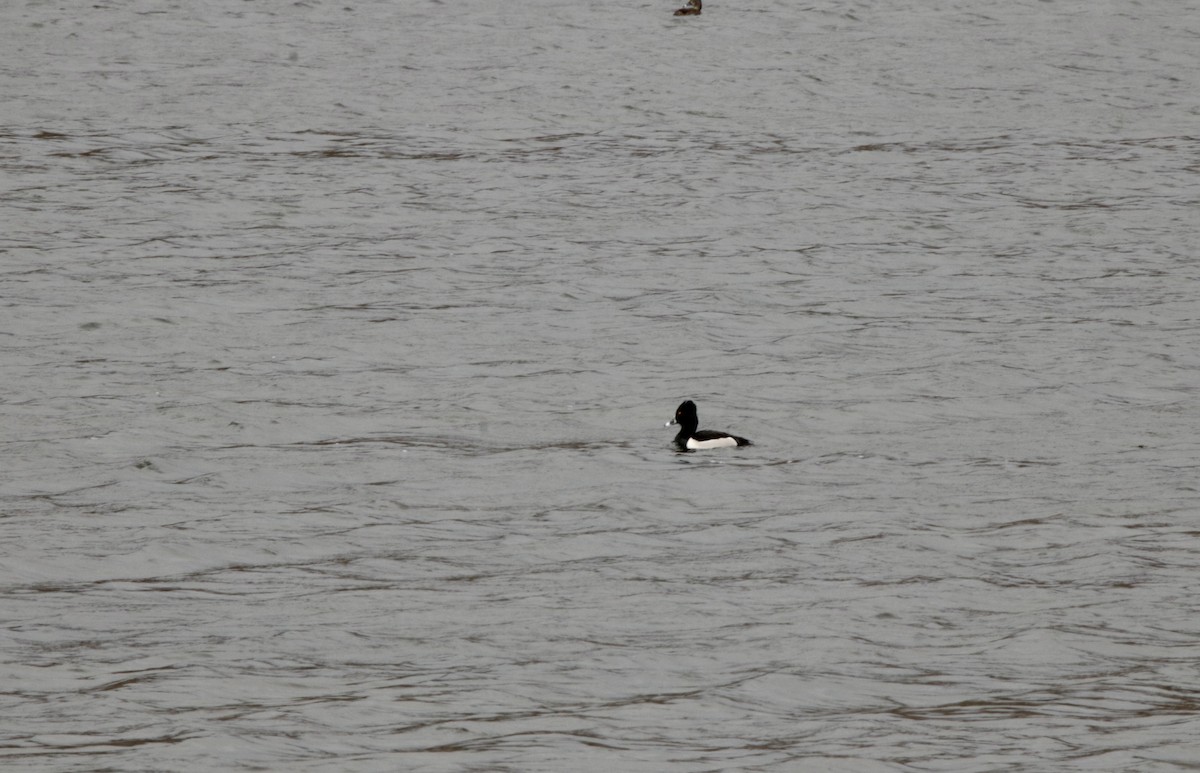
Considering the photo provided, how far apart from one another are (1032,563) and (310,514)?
4.77 metres

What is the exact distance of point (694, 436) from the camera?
1412 cm

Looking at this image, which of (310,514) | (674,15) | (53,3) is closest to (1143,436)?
(310,514)

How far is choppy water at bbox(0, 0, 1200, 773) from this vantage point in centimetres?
943

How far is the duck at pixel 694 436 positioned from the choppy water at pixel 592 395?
0.13 metres

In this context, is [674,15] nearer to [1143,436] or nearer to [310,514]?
[1143,436]

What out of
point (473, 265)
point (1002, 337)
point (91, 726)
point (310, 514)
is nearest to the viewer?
point (91, 726)

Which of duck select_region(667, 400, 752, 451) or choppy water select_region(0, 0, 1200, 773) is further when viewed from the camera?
duck select_region(667, 400, 752, 451)

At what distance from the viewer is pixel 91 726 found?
29.2 ft

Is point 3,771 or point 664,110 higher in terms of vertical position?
point 664,110

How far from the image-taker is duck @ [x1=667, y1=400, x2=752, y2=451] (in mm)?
13992

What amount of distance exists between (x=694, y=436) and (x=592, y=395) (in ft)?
6.65

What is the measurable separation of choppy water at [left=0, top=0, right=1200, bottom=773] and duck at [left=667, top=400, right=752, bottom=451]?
0.13m

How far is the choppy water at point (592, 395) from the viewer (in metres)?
9.43

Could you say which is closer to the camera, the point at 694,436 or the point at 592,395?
the point at 694,436
